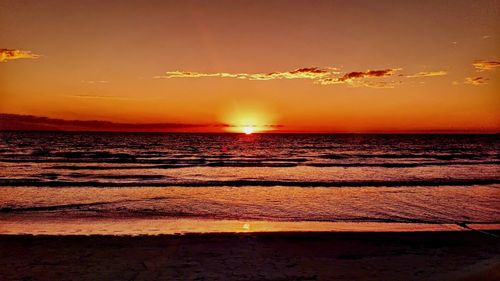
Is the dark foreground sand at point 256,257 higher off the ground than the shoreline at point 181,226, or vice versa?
the dark foreground sand at point 256,257

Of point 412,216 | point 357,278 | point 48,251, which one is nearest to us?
point 357,278

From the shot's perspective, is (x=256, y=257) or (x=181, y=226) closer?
(x=256, y=257)

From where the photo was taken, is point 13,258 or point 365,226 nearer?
point 13,258

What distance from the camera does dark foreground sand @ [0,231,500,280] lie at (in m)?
8.08

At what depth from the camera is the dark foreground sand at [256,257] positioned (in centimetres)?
808

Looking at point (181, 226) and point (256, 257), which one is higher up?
point (256, 257)

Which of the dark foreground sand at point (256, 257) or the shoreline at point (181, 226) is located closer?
the dark foreground sand at point (256, 257)

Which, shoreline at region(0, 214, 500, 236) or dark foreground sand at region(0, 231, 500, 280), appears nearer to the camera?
dark foreground sand at region(0, 231, 500, 280)

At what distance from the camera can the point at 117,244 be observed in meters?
10.5

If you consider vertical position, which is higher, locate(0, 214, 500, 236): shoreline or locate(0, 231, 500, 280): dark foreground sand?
locate(0, 231, 500, 280): dark foreground sand

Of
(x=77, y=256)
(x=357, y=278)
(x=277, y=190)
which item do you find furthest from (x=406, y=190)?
(x=77, y=256)

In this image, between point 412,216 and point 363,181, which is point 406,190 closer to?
point 363,181

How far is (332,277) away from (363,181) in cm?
2118

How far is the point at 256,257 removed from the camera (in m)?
9.38
